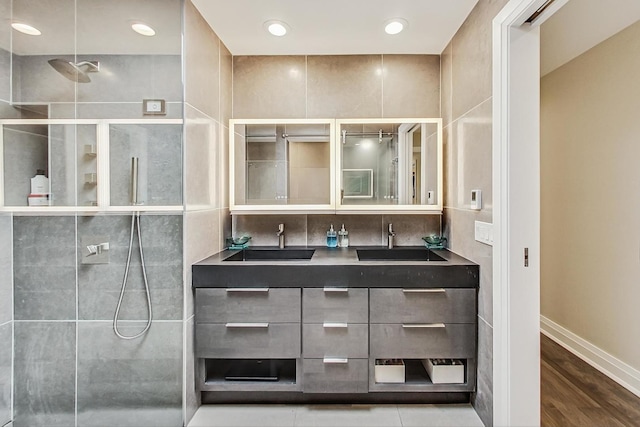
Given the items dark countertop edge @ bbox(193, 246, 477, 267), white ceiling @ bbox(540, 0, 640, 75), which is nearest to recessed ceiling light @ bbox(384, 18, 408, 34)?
white ceiling @ bbox(540, 0, 640, 75)

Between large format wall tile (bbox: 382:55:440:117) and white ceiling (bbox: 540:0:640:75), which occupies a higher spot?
white ceiling (bbox: 540:0:640:75)

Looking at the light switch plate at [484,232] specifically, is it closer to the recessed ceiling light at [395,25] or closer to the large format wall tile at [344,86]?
the large format wall tile at [344,86]

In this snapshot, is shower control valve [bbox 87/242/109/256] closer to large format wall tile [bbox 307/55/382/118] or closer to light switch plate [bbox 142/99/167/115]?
light switch plate [bbox 142/99/167/115]

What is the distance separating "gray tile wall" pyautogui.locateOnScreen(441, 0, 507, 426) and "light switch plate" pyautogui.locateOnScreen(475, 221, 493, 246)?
30mm

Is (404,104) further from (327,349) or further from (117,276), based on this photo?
(117,276)

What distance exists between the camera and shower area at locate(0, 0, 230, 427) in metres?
1.57

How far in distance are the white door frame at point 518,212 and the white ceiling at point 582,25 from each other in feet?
2.66

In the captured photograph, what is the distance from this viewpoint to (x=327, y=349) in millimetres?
1739

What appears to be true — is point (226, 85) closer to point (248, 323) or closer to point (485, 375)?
point (248, 323)

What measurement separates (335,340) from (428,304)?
0.58 metres

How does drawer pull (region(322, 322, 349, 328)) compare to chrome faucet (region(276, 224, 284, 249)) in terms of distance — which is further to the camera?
chrome faucet (region(276, 224, 284, 249))

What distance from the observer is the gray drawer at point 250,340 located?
1.73 m

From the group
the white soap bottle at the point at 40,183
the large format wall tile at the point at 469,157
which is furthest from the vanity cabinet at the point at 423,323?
the white soap bottle at the point at 40,183

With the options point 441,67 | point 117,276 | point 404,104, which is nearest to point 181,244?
point 117,276
